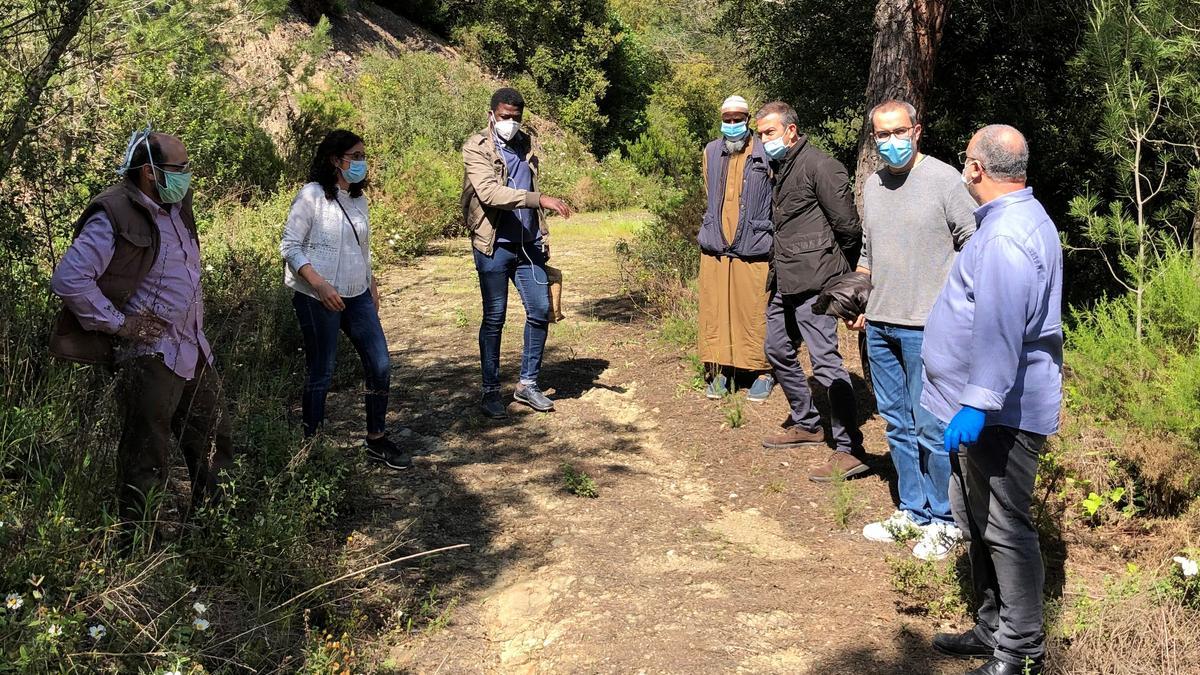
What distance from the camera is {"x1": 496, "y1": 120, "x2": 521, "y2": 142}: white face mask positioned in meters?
6.04

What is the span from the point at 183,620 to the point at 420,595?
111cm

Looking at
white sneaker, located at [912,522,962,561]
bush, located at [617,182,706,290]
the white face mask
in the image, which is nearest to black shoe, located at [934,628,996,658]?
white sneaker, located at [912,522,962,561]

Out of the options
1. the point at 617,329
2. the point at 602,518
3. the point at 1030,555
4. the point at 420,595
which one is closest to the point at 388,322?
the point at 617,329

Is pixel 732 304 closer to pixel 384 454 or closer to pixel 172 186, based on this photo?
pixel 384 454

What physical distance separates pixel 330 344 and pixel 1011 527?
3.41 m

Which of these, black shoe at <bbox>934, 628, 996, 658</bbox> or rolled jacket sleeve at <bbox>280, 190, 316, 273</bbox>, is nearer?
black shoe at <bbox>934, 628, 996, 658</bbox>

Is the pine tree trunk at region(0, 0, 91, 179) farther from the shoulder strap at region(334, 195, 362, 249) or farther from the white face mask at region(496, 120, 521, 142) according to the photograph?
the white face mask at region(496, 120, 521, 142)

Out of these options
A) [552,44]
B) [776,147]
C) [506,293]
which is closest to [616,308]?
[506,293]

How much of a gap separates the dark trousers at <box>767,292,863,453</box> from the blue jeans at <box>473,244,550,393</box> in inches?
58.5

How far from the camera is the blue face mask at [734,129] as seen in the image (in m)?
6.10

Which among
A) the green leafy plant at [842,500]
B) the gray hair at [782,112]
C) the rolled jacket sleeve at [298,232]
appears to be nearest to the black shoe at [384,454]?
the rolled jacket sleeve at [298,232]

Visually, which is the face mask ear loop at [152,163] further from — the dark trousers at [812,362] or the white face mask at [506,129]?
the dark trousers at [812,362]

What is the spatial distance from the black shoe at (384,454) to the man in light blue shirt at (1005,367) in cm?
319

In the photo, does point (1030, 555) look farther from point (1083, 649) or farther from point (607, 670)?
point (607, 670)
